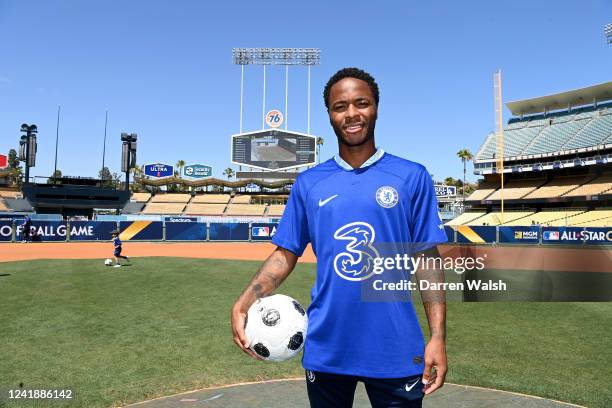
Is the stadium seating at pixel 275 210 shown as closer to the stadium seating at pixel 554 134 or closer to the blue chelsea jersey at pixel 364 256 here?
the stadium seating at pixel 554 134

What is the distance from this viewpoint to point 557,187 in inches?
2046

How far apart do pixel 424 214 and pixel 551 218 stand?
49.1 meters

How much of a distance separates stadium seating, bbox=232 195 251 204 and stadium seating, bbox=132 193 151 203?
48.4 ft

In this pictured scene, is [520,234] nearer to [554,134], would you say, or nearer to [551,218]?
[551,218]

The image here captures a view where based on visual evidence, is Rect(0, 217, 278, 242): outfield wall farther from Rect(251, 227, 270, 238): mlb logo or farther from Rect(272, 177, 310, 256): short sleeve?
Rect(272, 177, 310, 256): short sleeve

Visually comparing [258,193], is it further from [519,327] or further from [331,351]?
[331,351]

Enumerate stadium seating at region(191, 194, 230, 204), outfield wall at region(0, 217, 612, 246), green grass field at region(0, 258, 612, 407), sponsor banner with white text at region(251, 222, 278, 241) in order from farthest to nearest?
stadium seating at region(191, 194, 230, 204), sponsor banner with white text at region(251, 222, 278, 241), outfield wall at region(0, 217, 612, 246), green grass field at region(0, 258, 612, 407)

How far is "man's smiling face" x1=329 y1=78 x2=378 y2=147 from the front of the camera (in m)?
2.19

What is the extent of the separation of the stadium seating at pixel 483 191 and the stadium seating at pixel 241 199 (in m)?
32.7

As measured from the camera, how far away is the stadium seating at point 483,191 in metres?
58.0

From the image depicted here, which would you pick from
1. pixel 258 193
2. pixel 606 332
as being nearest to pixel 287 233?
pixel 606 332

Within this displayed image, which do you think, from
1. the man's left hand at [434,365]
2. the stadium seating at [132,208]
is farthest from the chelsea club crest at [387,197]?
the stadium seating at [132,208]

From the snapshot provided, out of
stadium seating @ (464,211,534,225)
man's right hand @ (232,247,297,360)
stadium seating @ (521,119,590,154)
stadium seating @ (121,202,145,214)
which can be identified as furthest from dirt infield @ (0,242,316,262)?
stadium seating @ (521,119,590,154)

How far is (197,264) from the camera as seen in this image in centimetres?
1748
